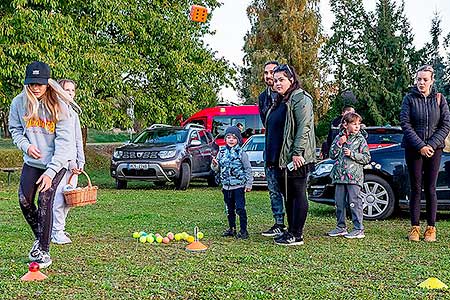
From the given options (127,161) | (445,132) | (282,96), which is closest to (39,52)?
(127,161)

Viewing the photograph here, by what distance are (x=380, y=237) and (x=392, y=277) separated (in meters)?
2.33

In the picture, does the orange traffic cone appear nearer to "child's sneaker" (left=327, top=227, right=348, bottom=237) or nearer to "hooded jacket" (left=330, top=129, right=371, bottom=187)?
"child's sneaker" (left=327, top=227, right=348, bottom=237)

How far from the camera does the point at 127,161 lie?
50.9 ft

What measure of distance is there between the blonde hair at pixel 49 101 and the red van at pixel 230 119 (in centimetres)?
1614

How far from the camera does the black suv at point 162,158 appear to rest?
1534 centimetres

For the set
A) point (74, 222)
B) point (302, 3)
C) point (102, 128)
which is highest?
point (302, 3)

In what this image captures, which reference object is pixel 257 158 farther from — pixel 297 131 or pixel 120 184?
pixel 297 131

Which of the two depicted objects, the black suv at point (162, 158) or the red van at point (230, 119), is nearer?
the black suv at point (162, 158)

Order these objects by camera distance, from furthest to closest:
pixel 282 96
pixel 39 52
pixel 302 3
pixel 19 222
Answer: pixel 302 3 < pixel 39 52 < pixel 19 222 < pixel 282 96

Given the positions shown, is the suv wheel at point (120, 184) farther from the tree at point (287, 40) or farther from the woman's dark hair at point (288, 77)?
the tree at point (287, 40)

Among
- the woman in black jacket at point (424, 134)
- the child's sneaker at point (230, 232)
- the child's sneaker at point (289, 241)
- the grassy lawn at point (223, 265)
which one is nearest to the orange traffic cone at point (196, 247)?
the grassy lawn at point (223, 265)

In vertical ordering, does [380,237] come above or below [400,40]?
below

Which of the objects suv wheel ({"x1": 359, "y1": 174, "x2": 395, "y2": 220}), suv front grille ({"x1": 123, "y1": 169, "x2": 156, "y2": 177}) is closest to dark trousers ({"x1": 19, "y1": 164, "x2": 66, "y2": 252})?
suv wheel ({"x1": 359, "y1": 174, "x2": 395, "y2": 220})

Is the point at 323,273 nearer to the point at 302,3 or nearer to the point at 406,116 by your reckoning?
the point at 406,116
